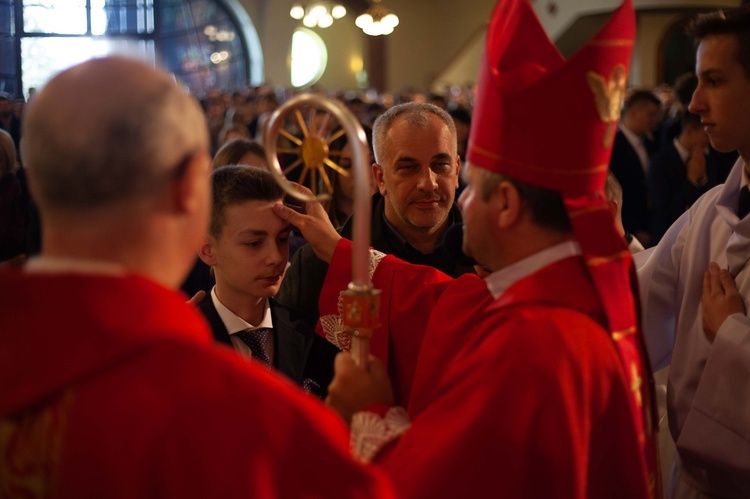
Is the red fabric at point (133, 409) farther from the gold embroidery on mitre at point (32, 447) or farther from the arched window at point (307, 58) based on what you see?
the arched window at point (307, 58)

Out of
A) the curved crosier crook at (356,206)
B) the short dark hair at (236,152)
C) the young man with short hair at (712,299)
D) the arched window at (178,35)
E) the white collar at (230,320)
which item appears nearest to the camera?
the curved crosier crook at (356,206)

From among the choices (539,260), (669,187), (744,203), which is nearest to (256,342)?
(539,260)

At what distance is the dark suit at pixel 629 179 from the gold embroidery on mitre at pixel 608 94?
16.5ft

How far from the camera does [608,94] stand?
5.61ft

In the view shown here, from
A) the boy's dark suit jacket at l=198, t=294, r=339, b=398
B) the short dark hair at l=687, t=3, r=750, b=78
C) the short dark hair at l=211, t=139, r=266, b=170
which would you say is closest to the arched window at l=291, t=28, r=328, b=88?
the short dark hair at l=211, t=139, r=266, b=170

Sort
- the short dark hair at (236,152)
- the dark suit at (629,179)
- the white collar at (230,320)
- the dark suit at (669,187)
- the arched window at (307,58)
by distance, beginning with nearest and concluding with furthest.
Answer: the white collar at (230,320), the short dark hair at (236,152), the dark suit at (669,187), the dark suit at (629,179), the arched window at (307,58)

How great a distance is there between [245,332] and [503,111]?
1037 mm

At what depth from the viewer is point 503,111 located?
5.62ft

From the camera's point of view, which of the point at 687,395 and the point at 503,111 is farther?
the point at 687,395

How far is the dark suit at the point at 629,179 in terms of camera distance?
664 cm

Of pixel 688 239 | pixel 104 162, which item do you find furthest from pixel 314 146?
pixel 688 239

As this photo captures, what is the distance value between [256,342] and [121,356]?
1284 mm

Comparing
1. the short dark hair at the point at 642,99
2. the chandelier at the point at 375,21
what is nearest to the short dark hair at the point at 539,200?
the short dark hair at the point at 642,99

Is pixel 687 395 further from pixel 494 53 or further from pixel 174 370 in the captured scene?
pixel 174 370
